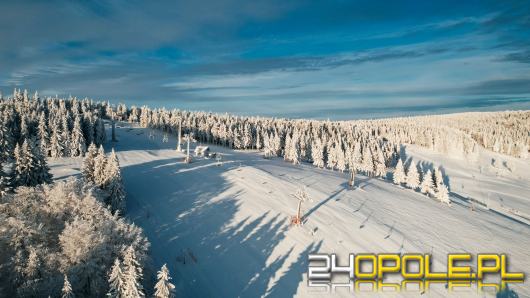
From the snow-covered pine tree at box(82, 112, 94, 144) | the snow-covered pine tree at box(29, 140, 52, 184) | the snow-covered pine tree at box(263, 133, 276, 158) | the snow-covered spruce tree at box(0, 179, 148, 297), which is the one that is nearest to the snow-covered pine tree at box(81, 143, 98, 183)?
the snow-covered pine tree at box(29, 140, 52, 184)

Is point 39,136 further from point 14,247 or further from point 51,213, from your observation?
point 14,247

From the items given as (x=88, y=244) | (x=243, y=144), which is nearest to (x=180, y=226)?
(x=88, y=244)

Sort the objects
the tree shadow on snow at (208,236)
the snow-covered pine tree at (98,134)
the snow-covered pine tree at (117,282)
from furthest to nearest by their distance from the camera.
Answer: the snow-covered pine tree at (98,134) < the tree shadow on snow at (208,236) < the snow-covered pine tree at (117,282)

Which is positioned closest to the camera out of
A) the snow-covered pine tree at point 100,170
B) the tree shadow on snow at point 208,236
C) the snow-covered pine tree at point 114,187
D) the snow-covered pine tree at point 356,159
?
the tree shadow on snow at point 208,236

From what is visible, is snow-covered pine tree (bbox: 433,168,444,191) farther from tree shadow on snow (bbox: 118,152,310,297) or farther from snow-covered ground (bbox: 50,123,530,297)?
tree shadow on snow (bbox: 118,152,310,297)

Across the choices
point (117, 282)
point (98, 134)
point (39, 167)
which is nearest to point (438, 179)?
point (117, 282)

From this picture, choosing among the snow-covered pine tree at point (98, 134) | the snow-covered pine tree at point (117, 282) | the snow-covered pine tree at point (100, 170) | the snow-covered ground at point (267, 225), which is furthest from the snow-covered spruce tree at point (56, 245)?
the snow-covered pine tree at point (98, 134)

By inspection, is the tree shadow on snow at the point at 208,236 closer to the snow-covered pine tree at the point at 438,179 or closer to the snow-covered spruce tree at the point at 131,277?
the snow-covered spruce tree at the point at 131,277
